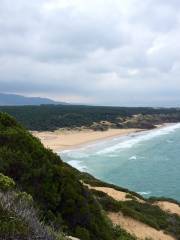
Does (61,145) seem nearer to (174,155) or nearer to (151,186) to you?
(174,155)

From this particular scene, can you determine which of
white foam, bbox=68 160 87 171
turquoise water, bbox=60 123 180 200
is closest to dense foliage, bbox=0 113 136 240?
turquoise water, bbox=60 123 180 200

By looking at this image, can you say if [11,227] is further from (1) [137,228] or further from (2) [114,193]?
(2) [114,193]

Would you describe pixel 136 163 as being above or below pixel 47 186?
below

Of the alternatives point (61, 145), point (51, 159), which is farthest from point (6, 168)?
Result: point (61, 145)

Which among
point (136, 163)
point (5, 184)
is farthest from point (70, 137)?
point (5, 184)

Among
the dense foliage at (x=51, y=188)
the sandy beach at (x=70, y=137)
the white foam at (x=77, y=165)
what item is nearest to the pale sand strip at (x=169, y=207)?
the dense foliage at (x=51, y=188)

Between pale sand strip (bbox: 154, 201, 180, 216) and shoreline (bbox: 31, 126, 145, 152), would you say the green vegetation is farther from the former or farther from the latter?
shoreline (bbox: 31, 126, 145, 152)
